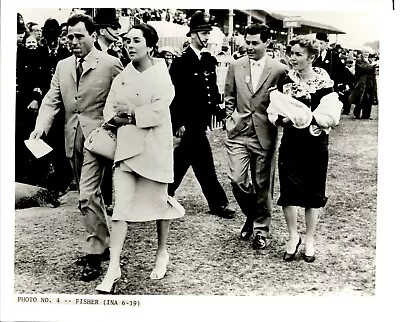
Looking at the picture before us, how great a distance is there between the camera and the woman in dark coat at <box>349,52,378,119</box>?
1721 mm

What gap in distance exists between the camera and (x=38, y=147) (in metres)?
1.69

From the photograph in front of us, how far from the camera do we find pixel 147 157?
1596mm

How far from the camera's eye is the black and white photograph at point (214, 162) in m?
1.65

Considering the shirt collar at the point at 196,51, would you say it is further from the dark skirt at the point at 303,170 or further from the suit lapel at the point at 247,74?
the dark skirt at the point at 303,170

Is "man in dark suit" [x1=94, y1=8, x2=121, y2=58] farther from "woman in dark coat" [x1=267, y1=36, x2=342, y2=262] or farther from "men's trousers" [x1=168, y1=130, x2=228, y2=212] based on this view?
"woman in dark coat" [x1=267, y1=36, x2=342, y2=262]

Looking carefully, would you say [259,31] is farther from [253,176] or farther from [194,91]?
[253,176]

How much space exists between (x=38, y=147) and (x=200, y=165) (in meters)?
0.54

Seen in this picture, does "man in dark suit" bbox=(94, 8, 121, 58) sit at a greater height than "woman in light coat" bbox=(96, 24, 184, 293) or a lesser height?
greater

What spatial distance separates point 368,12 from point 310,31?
0.72 ft

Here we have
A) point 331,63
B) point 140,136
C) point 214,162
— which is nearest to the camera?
point 140,136

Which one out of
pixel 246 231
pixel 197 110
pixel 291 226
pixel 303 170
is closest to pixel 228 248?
pixel 246 231

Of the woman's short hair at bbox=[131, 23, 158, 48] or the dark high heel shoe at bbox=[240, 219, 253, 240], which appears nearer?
the woman's short hair at bbox=[131, 23, 158, 48]

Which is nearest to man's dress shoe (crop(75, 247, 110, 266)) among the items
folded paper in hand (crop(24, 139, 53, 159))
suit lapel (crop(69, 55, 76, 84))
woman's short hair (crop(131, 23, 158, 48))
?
folded paper in hand (crop(24, 139, 53, 159))

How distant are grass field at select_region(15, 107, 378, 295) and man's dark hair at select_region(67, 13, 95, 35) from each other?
0.53 m
